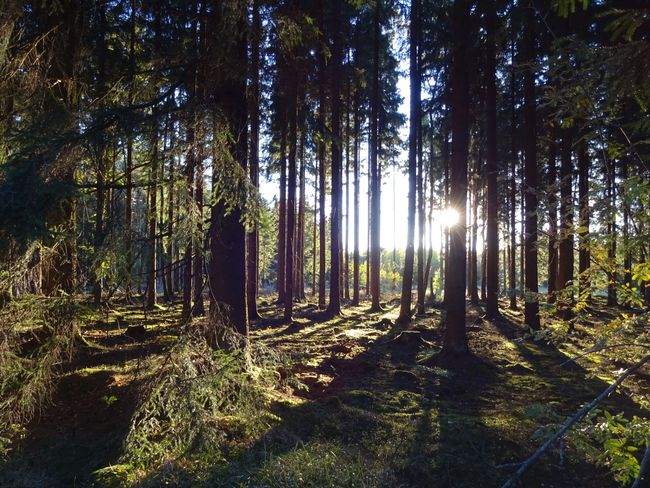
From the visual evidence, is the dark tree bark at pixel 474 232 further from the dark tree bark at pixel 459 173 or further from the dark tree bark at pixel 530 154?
the dark tree bark at pixel 459 173

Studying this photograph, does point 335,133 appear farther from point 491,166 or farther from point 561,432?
point 561,432

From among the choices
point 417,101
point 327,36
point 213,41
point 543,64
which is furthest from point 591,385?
point 327,36

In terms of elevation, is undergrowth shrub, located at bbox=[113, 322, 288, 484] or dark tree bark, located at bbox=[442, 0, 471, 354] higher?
dark tree bark, located at bbox=[442, 0, 471, 354]

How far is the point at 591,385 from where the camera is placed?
8211 mm

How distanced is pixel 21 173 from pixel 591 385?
1009 centimetres

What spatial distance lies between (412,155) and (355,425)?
38.0 ft

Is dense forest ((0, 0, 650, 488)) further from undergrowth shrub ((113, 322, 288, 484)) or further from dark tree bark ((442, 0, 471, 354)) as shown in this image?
dark tree bark ((442, 0, 471, 354))

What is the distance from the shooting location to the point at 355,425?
591 centimetres

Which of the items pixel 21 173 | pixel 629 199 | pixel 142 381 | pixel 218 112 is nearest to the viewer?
pixel 629 199

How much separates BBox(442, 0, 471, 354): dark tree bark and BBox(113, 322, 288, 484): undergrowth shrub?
627 centimetres

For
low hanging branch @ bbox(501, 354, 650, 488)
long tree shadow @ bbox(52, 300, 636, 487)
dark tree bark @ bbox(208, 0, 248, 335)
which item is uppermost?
dark tree bark @ bbox(208, 0, 248, 335)

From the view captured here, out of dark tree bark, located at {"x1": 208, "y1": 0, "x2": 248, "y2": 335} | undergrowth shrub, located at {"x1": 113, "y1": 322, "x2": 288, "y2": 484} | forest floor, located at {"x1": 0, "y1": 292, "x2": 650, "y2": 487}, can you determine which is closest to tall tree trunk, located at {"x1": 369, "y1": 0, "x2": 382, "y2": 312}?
forest floor, located at {"x1": 0, "y1": 292, "x2": 650, "y2": 487}

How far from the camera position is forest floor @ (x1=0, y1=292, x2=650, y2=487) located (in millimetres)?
4391

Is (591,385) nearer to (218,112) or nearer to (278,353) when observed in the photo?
(278,353)
